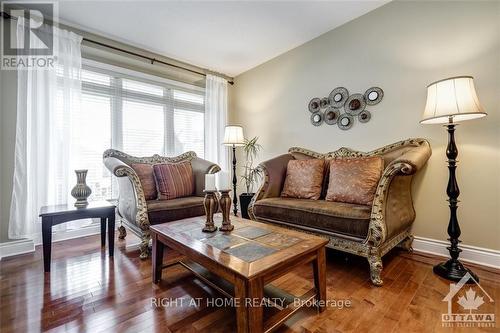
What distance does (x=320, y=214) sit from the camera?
1.90 metres

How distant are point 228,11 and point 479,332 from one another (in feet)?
10.1

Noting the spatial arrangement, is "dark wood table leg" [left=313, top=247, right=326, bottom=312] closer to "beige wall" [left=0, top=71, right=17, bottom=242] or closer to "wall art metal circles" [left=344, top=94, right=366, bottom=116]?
"wall art metal circles" [left=344, top=94, right=366, bottom=116]

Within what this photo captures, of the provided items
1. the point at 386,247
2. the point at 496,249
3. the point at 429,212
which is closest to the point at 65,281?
the point at 386,247

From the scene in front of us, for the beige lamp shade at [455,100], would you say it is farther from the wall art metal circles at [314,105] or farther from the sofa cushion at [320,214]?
the wall art metal circles at [314,105]

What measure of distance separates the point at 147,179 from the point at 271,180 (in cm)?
138

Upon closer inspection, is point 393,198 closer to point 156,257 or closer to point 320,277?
point 320,277

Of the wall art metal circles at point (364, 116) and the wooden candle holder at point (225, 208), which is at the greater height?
the wall art metal circles at point (364, 116)

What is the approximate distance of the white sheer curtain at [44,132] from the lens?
2252mm

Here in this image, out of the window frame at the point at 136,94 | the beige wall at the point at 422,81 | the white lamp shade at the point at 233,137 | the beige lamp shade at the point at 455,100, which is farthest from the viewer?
the white lamp shade at the point at 233,137

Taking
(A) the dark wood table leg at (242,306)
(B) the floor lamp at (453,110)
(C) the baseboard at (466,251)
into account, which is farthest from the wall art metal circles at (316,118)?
(A) the dark wood table leg at (242,306)

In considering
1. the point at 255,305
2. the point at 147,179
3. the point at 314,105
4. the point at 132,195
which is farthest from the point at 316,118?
the point at 255,305

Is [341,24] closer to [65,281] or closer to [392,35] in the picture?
[392,35]

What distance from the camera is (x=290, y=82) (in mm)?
3252

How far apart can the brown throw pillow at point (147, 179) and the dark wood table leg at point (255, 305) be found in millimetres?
1906
